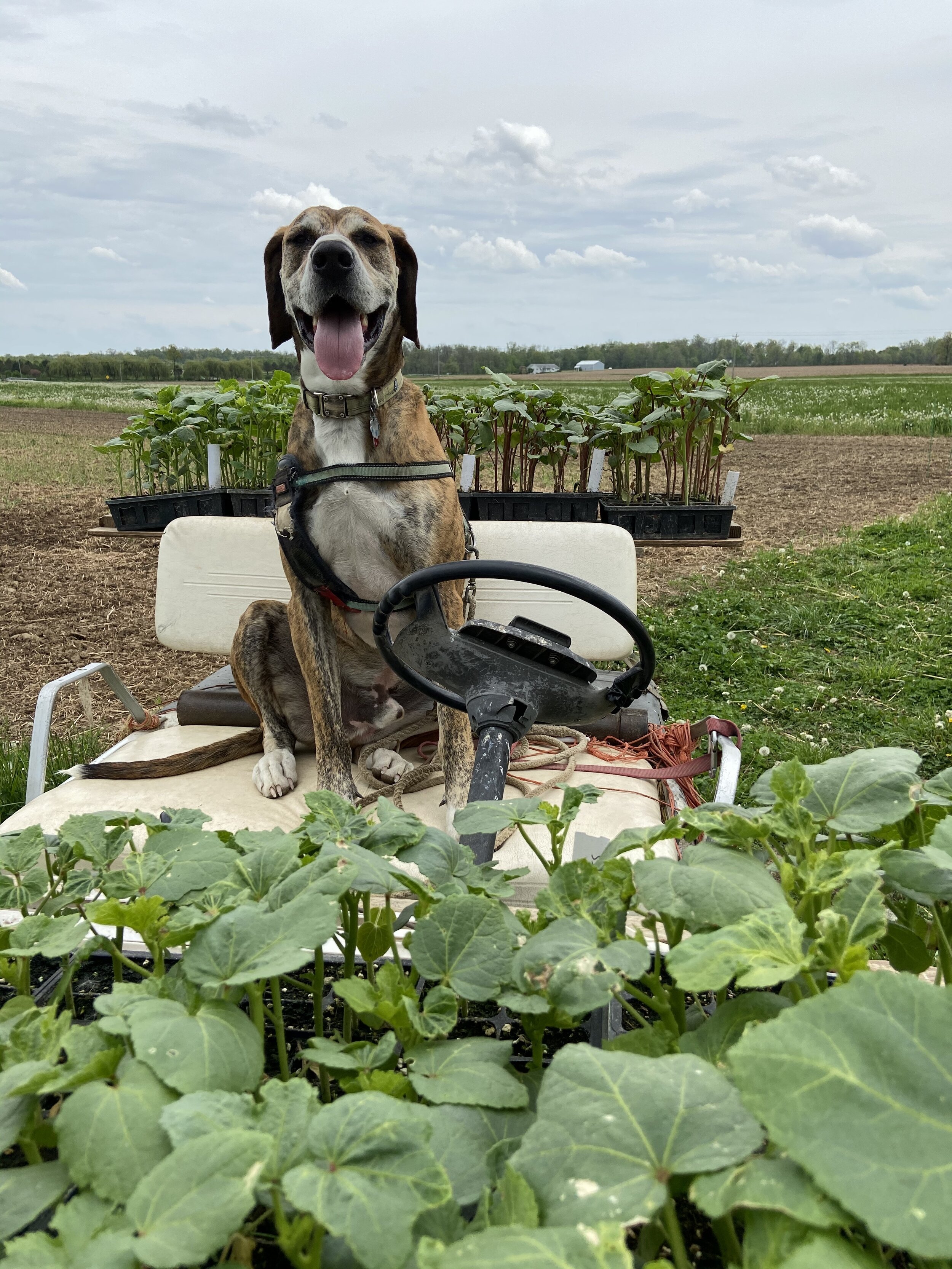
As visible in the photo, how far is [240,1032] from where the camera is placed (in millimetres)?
670

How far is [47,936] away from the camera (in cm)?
81

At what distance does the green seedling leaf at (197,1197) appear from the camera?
1.54 ft

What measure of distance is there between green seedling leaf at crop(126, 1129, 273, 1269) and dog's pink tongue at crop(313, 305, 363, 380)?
262 centimetres

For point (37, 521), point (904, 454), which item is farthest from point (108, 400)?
point (904, 454)

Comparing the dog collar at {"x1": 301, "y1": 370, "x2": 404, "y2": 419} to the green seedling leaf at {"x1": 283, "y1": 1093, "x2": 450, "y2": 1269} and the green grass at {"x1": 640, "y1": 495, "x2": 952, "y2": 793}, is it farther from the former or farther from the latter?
the green seedling leaf at {"x1": 283, "y1": 1093, "x2": 450, "y2": 1269}

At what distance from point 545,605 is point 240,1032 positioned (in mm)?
2774

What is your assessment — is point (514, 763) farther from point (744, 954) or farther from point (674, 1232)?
point (674, 1232)

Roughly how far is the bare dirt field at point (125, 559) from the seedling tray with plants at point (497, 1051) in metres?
4.38

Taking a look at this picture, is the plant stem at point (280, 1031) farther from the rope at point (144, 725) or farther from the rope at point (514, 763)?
the rope at point (144, 725)

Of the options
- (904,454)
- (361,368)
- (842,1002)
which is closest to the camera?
(842,1002)

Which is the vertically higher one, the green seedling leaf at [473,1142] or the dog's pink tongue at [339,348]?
the dog's pink tongue at [339,348]

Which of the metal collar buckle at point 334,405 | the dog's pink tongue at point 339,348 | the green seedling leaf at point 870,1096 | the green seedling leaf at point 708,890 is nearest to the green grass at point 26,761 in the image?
the metal collar buckle at point 334,405

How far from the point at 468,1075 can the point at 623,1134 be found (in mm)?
176

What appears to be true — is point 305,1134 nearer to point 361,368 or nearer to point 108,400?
point 361,368
